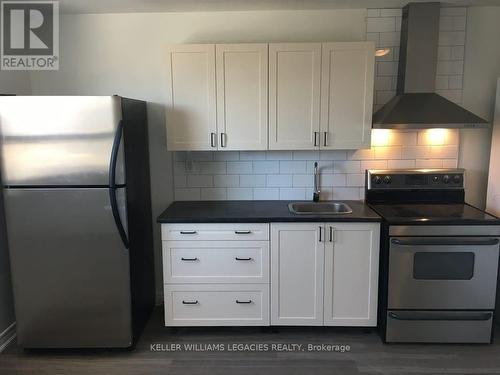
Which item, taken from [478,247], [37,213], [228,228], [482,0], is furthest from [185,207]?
[482,0]

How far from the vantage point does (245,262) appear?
8.69 feet

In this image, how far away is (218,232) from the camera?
103 inches

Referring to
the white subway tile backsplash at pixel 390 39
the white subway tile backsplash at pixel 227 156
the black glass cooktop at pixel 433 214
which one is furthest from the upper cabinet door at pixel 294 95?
the black glass cooktop at pixel 433 214

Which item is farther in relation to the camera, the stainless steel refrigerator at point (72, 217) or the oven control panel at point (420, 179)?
the oven control panel at point (420, 179)

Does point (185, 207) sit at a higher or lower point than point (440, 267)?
higher

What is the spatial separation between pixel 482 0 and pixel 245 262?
262 centimetres

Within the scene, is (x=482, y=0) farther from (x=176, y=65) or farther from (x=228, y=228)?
(x=228, y=228)

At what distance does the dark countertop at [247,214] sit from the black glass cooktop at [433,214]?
12 cm

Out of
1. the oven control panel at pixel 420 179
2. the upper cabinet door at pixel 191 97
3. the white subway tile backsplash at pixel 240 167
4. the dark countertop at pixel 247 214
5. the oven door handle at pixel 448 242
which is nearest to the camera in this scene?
the oven door handle at pixel 448 242

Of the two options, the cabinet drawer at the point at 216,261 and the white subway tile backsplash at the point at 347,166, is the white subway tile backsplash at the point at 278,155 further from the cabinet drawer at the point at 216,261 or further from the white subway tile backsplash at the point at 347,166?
the cabinet drawer at the point at 216,261

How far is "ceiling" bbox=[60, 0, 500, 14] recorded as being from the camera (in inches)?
105

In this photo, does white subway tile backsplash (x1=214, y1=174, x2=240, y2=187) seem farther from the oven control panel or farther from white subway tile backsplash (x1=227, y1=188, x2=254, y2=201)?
the oven control panel

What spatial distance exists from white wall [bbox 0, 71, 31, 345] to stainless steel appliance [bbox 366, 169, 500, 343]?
267 cm

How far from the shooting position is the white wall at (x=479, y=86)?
114 inches
